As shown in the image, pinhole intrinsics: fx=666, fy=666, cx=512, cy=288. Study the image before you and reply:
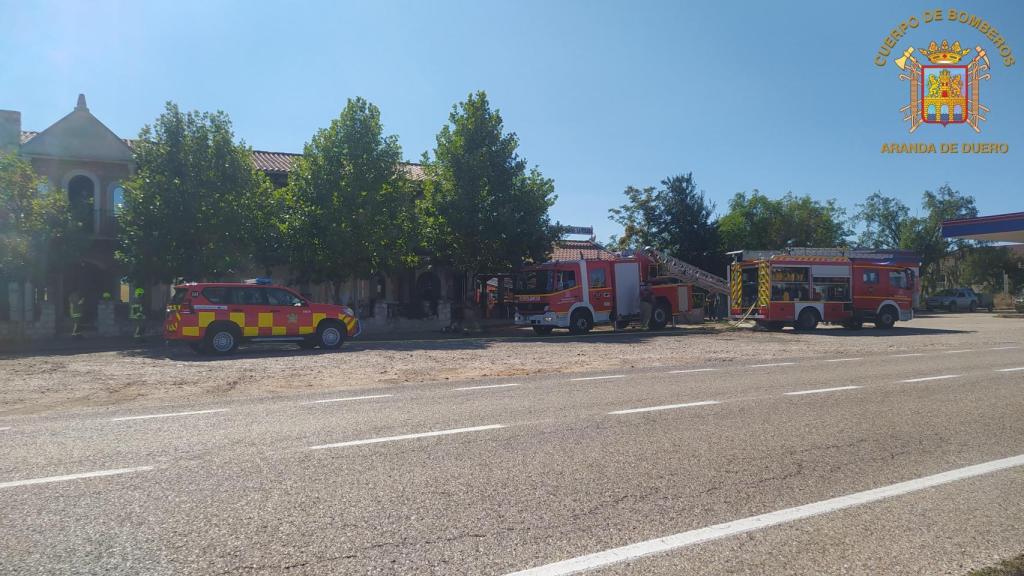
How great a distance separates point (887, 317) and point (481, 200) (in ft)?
56.8

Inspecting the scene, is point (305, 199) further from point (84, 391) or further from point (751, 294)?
point (751, 294)

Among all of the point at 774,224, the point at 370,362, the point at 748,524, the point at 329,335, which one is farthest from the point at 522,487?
the point at 774,224

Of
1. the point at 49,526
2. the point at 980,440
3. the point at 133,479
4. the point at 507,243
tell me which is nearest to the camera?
the point at 49,526

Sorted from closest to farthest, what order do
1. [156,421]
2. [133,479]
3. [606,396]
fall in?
[133,479], [156,421], [606,396]

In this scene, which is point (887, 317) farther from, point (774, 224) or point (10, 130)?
point (10, 130)

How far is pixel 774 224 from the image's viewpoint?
49062 mm

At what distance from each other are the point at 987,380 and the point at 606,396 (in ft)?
21.9

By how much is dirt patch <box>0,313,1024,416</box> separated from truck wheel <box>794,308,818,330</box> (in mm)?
2175

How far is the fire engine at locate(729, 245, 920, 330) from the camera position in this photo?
2559 cm

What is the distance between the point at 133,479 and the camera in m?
5.38

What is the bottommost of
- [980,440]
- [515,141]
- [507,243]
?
[980,440]

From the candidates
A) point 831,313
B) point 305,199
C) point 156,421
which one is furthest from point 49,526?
point 831,313

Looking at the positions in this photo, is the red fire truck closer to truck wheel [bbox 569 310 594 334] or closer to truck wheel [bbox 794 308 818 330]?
truck wheel [bbox 569 310 594 334]

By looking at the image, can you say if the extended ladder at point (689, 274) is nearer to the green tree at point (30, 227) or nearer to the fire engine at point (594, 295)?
the fire engine at point (594, 295)
